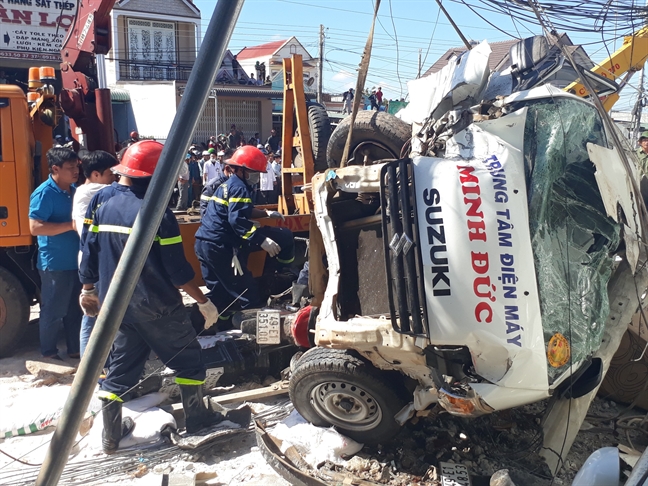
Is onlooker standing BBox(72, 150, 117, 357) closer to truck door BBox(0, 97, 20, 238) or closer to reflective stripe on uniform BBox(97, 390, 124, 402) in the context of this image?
truck door BBox(0, 97, 20, 238)

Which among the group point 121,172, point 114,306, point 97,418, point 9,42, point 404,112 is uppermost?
point 9,42

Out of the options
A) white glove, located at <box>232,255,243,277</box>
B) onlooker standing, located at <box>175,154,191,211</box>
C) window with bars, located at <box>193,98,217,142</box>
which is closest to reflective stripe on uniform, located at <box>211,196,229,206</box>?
white glove, located at <box>232,255,243,277</box>

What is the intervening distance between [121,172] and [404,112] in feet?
Result: 7.13

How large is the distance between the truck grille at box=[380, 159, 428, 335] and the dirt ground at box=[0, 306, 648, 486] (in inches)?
35.1

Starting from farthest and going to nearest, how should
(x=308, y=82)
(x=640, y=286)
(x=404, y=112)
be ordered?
(x=308, y=82)
(x=404, y=112)
(x=640, y=286)

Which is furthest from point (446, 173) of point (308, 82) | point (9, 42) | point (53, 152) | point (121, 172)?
point (308, 82)

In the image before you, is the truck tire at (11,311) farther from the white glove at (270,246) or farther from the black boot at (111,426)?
the white glove at (270,246)

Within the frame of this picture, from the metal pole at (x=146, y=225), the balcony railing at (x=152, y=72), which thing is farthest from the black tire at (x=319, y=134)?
the balcony railing at (x=152, y=72)

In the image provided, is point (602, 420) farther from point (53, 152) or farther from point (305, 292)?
point (53, 152)

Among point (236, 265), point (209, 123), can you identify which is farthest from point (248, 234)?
point (209, 123)

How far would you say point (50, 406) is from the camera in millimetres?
4281

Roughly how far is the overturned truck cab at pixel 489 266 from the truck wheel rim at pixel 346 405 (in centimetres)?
1

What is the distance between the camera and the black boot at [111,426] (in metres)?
3.77

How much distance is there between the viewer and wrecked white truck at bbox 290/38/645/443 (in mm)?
2854
